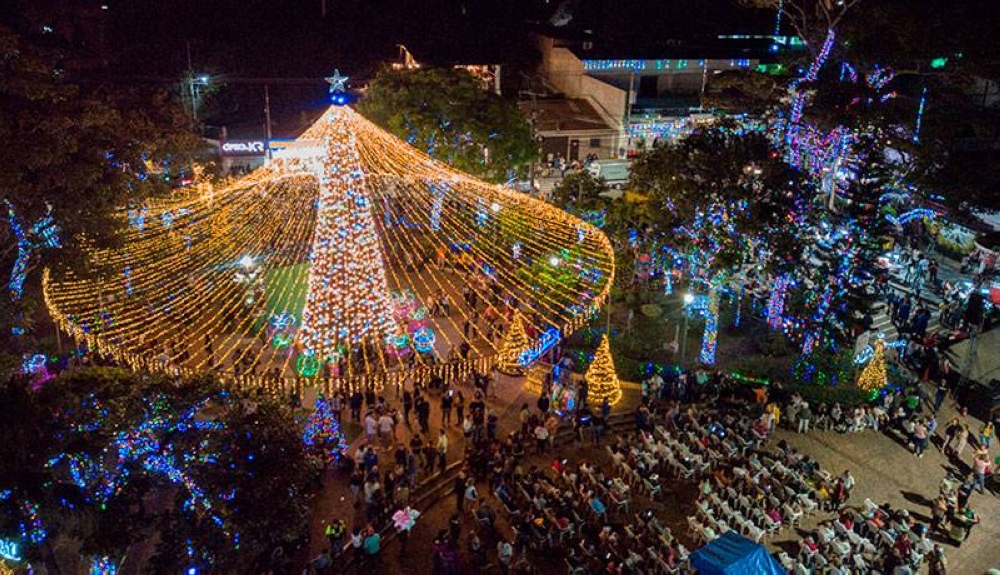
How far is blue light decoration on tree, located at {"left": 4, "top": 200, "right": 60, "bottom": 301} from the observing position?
44.6ft

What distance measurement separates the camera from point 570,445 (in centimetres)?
1920

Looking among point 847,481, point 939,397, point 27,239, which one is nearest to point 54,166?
point 27,239

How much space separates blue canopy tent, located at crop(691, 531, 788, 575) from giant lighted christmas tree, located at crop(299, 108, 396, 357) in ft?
23.5

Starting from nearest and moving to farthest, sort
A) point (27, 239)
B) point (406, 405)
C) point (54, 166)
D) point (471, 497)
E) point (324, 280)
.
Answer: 1. point (54, 166)
2. point (27, 239)
3. point (324, 280)
4. point (471, 497)
5. point (406, 405)

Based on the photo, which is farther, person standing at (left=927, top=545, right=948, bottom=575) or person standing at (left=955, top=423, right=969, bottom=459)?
person standing at (left=955, top=423, right=969, bottom=459)

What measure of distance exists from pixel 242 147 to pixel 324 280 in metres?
23.6

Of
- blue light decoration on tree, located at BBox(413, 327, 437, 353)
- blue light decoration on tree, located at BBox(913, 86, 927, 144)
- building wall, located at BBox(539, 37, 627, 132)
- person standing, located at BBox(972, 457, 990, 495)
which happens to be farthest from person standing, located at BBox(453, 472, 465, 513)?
building wall, located at BBox(539, 37, 627, 132)

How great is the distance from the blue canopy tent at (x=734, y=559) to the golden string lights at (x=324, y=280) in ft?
19.9

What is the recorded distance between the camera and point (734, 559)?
1282 centimetres

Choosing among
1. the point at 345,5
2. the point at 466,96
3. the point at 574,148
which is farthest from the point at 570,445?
the point at 345,5

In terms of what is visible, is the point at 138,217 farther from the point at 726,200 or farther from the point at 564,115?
the point at 564,115

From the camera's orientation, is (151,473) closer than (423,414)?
Yes

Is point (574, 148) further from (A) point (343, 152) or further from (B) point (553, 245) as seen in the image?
(A) point (343, 152)

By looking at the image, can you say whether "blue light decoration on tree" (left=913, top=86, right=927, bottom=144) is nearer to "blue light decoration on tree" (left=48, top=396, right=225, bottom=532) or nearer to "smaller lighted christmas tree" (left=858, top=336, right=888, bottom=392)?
"smaller lighted christmas tree" (left=858, top=336, right=888, bottom=392)
